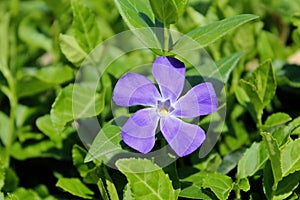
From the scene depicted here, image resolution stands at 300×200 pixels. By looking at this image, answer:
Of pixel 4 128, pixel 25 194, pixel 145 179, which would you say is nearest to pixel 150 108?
pixel 145 179

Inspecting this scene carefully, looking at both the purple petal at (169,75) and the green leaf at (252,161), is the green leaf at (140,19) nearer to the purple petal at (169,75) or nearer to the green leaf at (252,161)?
the purple petal at (169,75)

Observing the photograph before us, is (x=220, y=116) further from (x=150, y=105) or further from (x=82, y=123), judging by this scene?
(x=82, y=123)

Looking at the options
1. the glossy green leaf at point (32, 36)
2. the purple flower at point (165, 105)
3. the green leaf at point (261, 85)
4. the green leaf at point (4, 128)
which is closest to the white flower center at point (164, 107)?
the purple flower at point (165, 105)

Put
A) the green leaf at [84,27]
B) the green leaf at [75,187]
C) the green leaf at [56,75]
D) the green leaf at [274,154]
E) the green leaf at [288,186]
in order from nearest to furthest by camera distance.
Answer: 1. the green leaf at [274,154]
2. the green leaf at [288,186]
3. the green leaf at [75,187]
4. the green leaf at [84,27]
5. the green leaf at [56,75]

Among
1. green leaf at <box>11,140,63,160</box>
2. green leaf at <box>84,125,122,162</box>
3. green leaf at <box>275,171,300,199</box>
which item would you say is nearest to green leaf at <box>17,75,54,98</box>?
green leaf at <box>11,140,63,160</box>

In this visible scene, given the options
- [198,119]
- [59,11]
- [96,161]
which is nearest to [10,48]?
[59,11]
